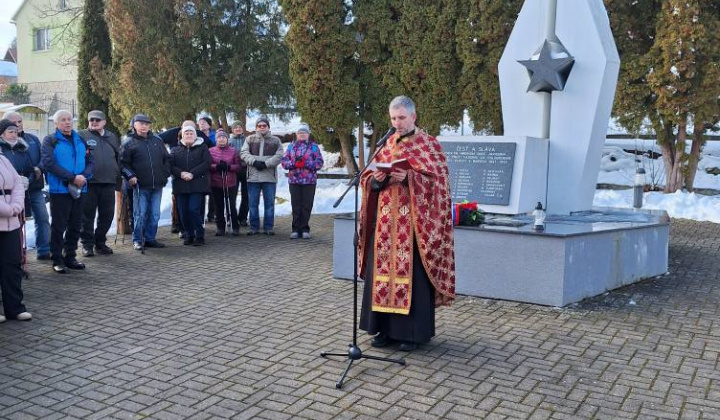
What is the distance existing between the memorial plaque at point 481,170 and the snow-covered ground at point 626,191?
5.74m

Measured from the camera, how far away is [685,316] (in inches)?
260

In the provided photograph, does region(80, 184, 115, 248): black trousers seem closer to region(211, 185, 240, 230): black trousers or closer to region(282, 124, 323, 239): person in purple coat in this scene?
region(211, 185, 240, 230): black trousers

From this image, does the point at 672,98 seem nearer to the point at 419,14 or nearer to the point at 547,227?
the point at 419,14

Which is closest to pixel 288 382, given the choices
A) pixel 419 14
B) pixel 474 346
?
pixel 474 346

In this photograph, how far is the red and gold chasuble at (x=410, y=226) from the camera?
5266mm

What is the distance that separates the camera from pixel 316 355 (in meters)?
5.28

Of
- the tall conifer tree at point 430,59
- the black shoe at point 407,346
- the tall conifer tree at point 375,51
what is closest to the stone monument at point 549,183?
the black shoe at point 407,346

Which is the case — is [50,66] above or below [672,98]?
above

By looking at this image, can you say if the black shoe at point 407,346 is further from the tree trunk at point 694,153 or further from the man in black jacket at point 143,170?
the tree trunk at point 694,153

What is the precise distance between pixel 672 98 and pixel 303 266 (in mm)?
9971

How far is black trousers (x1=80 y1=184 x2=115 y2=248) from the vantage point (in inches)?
360

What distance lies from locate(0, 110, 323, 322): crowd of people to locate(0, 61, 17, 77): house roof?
125 ft

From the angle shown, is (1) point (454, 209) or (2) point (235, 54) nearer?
(1) point (454, 209)

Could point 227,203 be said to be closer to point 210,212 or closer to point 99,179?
point 210,212
